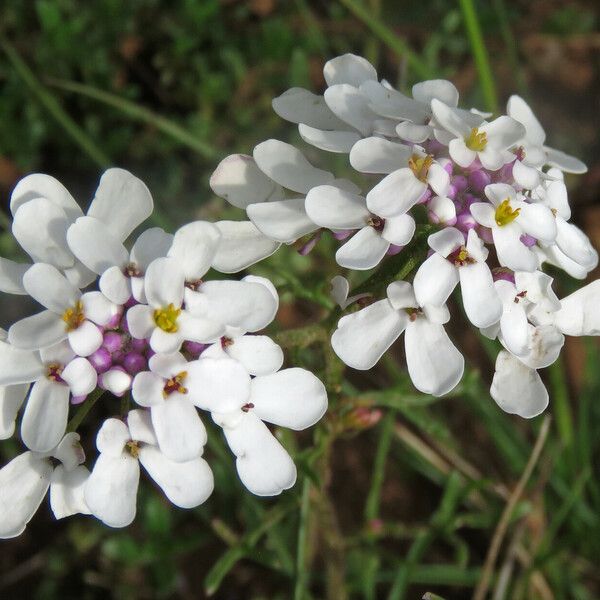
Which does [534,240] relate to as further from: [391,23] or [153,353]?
[391,23]

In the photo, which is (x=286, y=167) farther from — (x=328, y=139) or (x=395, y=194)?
(x=395, y=194)

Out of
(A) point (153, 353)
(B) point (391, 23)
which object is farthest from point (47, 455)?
(B) point (391, 23)

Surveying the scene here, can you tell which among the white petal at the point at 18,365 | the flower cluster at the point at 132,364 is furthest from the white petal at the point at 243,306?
the white petal at the point at 18,365

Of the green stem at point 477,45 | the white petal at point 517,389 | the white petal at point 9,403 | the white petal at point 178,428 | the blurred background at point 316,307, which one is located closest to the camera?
the white petal at point 178,428

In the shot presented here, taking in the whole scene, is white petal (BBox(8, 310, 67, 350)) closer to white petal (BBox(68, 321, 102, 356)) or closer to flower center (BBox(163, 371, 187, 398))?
white petal (BBox(68, 321, 102, 356))

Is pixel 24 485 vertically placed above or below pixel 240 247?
below

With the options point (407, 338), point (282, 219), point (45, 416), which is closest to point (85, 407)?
point (45, 416)

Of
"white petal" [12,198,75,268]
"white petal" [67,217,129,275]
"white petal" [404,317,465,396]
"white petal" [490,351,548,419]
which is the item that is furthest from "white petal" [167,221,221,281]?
"white petal" [490,351,548,419]

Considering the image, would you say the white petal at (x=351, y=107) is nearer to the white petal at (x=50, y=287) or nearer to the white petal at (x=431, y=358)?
the white petal at (x=431, y=358)
